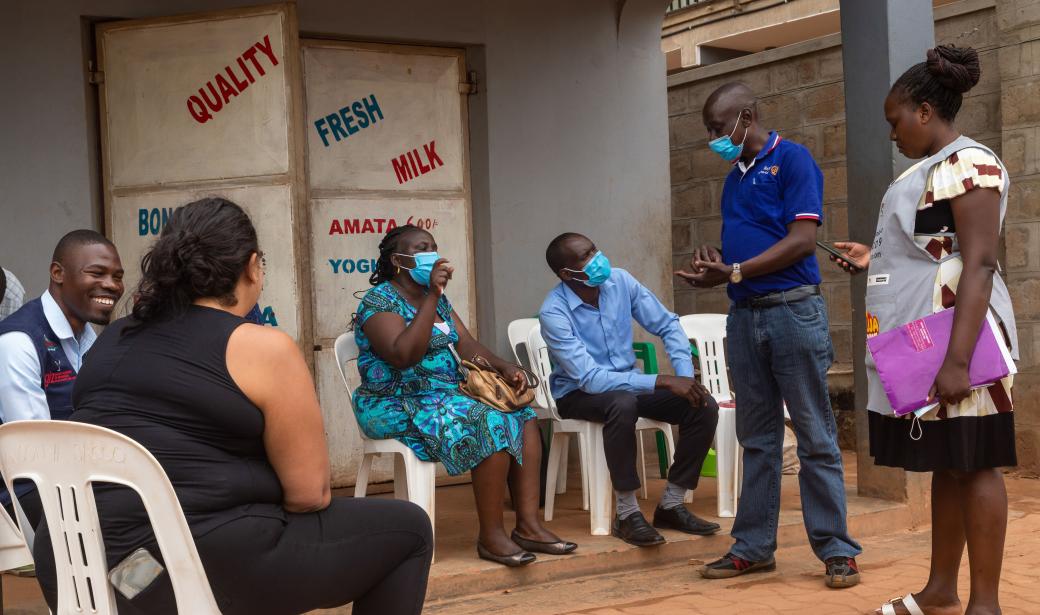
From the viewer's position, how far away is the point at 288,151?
568cm

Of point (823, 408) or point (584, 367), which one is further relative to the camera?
point (584, 367)

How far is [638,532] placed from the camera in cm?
484

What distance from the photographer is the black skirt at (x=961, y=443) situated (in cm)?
342

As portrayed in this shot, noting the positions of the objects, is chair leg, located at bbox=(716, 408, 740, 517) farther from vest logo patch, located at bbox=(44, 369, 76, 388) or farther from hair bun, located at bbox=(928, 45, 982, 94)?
vest logo patch, located at bbox=(44, 369, 76, 388)

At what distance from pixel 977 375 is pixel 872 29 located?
265 cm

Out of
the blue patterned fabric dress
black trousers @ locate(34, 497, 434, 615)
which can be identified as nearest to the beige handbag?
the blue patterned fabric dress

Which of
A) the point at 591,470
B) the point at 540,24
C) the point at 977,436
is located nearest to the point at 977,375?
the point at 977,436

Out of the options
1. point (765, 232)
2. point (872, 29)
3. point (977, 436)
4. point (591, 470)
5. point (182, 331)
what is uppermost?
point (872, 29)

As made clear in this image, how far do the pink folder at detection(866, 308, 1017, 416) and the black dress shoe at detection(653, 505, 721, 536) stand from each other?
1668mm

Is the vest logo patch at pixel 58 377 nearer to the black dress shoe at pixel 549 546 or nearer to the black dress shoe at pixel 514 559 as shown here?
the black dress shoe at pixel 514 559

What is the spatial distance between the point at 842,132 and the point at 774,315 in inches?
166

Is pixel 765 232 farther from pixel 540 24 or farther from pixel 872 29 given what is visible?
pixel 540 24

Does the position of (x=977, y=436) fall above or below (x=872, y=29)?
below

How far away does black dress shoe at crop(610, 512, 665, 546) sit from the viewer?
15.8 feet
